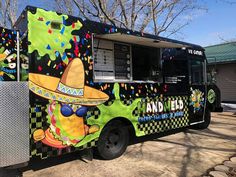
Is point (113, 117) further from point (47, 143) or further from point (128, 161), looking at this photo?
point (47, 143)

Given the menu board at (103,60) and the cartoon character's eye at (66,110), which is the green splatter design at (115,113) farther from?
the menu board at (103,60)

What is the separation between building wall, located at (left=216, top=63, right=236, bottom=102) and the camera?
64.1 feet

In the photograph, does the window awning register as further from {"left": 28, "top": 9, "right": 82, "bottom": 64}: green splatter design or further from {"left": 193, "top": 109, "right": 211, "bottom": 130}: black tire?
{"left": 193, "top": 109, "right": 211, "bottom": 130}: black tire

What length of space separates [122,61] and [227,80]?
48.1 ft

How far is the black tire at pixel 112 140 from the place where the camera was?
576 cm

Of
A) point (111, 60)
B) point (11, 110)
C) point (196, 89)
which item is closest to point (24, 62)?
point (11, 110)

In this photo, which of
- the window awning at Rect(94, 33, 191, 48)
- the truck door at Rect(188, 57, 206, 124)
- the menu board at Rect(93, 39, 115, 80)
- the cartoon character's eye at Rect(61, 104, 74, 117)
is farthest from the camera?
the truck door at Rect(188, 57, 206, 124)

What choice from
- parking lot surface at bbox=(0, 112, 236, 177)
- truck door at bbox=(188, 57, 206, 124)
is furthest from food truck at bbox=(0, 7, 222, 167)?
truck door at bbox=(188, 57, 206, 124)

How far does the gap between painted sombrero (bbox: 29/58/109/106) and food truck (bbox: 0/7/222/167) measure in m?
0.02

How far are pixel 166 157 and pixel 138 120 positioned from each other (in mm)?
1028

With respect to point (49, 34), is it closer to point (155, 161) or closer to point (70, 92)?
point (70, 92)

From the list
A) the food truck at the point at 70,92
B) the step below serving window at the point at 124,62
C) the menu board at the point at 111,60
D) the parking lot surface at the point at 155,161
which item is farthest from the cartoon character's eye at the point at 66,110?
the menu board at the point at 111,60

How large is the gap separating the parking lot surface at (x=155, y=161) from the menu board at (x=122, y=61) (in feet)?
6.08

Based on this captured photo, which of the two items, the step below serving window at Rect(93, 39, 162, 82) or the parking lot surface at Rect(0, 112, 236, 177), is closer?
the parking lot surface at Rect(0, 112, 236, 177)
